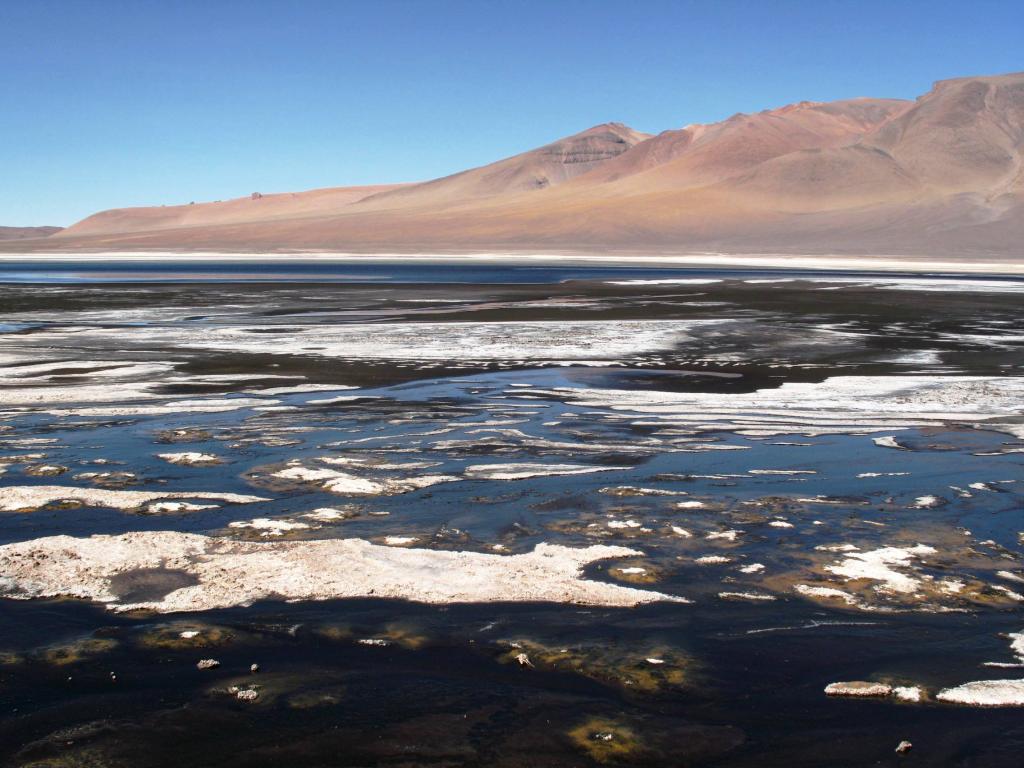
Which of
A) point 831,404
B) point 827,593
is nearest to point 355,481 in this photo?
point 827,593

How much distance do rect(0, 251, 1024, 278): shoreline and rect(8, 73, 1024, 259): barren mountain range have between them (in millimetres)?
Answer: 6291

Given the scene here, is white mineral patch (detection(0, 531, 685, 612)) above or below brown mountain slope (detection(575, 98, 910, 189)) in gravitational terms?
below

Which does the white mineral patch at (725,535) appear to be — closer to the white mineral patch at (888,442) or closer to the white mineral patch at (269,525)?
the white mineral patch at (269,525)

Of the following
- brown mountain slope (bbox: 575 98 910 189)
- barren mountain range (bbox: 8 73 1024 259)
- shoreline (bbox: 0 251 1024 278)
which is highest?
brown mountain slope (bbox: 575 98 910 189)

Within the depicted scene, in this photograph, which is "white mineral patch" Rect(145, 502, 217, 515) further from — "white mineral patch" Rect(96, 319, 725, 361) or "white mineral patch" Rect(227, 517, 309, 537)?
"white mineral patch" Rect(96, 319, 725, 361)

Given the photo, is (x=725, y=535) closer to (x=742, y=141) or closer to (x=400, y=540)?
(x=400, y=540)

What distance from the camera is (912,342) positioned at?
61.9 feet

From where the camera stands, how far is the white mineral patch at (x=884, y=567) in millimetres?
5816

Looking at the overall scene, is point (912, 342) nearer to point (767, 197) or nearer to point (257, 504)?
point (257, 504)

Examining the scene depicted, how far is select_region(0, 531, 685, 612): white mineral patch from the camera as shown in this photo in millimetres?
5641

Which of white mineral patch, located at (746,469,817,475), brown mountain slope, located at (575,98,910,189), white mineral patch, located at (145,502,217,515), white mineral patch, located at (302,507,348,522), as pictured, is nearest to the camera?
white mineral patch, located at (302,507,348,522)

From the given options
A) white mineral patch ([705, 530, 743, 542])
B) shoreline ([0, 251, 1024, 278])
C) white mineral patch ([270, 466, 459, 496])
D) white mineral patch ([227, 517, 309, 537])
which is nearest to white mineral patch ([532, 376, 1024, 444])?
white mineral patch ([270, 466, 459, 496])

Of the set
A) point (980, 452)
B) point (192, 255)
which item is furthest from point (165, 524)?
point (192, 255)

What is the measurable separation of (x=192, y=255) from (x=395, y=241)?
2044cm
